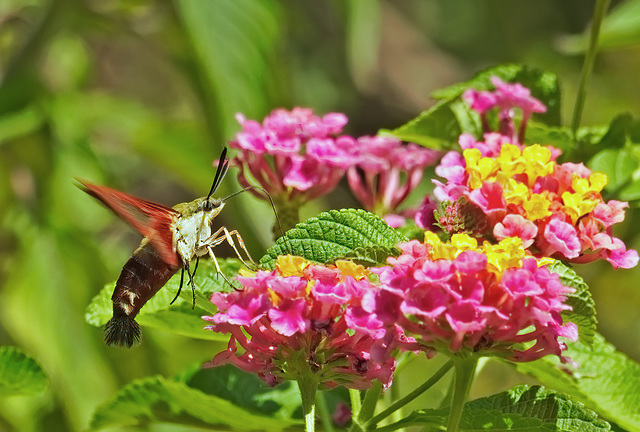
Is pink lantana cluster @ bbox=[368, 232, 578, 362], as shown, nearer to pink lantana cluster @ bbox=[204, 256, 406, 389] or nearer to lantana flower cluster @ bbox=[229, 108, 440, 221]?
pink lantana cluster @ bbox=[204, 256, 406, 389]

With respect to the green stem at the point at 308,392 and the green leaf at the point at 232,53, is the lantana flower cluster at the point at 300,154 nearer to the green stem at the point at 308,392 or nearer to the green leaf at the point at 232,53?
the green stem at the point at 308,392

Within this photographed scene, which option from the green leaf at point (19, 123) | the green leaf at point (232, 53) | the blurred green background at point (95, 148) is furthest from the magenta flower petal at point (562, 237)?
the green leaf at point (19, 123)

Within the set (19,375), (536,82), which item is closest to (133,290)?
(19,375)

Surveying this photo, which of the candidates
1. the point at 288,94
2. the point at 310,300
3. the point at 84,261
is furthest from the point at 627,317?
the point at 310,300

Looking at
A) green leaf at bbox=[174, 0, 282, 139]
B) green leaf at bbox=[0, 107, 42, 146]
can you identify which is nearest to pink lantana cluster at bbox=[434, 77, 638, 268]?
green leaf at bbox=[174, 0, 282, 139]

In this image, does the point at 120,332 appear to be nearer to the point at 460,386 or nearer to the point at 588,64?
the point at 460,386
